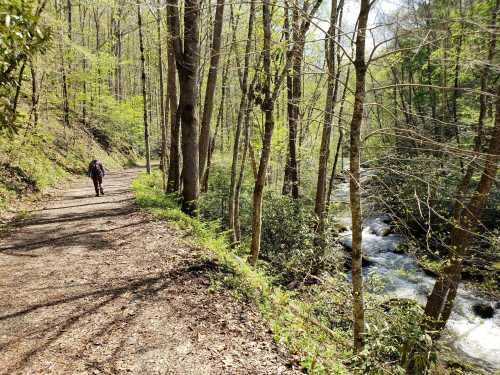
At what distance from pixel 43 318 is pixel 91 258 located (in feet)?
6.65

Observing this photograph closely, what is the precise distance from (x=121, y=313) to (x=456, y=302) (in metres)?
11.5

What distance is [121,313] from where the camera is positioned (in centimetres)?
445

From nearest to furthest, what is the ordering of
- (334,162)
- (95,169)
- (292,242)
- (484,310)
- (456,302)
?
(484,310) < (456,302) < (292,242) < (95,169) < (334,162)

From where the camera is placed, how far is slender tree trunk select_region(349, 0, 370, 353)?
356 cm

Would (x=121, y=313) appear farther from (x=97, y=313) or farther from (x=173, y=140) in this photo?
(x=173, y=140)

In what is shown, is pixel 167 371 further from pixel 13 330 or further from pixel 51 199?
pixel 51 199

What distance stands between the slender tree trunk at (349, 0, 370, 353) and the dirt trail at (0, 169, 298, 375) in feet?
3.69

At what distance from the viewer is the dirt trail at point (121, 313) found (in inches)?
143

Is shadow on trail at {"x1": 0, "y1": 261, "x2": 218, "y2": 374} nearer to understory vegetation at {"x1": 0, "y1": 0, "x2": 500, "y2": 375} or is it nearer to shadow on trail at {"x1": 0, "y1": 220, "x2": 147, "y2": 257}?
understory vegetation at {"x1": 0, "y1": 0, "x2": 500, "y2": 375}

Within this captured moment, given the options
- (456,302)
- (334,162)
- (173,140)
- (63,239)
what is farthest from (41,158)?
(456,302)

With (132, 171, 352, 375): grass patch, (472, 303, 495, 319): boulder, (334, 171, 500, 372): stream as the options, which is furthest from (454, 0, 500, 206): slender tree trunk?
(472, 303, 495, 319): boulder

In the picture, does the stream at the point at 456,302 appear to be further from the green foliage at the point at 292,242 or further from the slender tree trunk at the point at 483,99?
the slender tree trunk at the point at 483,99

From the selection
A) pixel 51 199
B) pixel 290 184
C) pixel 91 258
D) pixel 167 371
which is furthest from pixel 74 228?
pixel 290 184

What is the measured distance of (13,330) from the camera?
3969 mm
